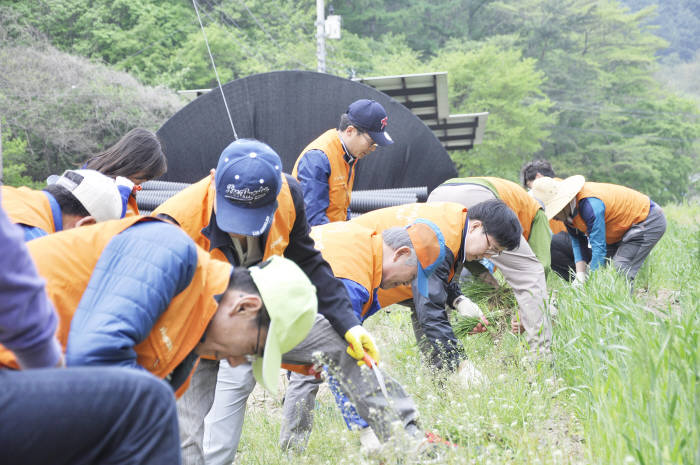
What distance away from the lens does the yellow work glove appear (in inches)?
113

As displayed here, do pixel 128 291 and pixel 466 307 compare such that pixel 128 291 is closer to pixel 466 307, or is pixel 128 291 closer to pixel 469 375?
pixel 469 375

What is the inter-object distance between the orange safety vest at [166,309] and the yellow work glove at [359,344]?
912 millimetres

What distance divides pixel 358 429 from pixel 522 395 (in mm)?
919

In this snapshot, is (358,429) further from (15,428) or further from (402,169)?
(402,169)

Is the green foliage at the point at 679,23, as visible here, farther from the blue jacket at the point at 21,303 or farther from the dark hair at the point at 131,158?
the blue jacket at the point at 21,303

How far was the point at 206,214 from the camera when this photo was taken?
313cm

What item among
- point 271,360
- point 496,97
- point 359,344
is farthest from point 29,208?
point 496,97

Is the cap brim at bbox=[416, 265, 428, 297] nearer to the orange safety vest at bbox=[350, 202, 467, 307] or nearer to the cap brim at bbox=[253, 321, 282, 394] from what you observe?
the orange safety vest at bbox=[350, 202, 467, 307]

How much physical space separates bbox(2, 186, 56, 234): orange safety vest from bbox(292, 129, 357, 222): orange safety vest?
2.27 metres

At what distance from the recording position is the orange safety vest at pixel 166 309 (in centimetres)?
187

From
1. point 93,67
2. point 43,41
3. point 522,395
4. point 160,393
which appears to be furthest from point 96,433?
point 43,41

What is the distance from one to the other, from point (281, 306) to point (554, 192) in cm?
470

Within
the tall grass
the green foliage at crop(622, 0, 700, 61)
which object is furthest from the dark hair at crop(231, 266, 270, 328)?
the green foliage at crop(622, 0, 700, 61)

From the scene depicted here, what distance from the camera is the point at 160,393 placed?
176 centimetres
